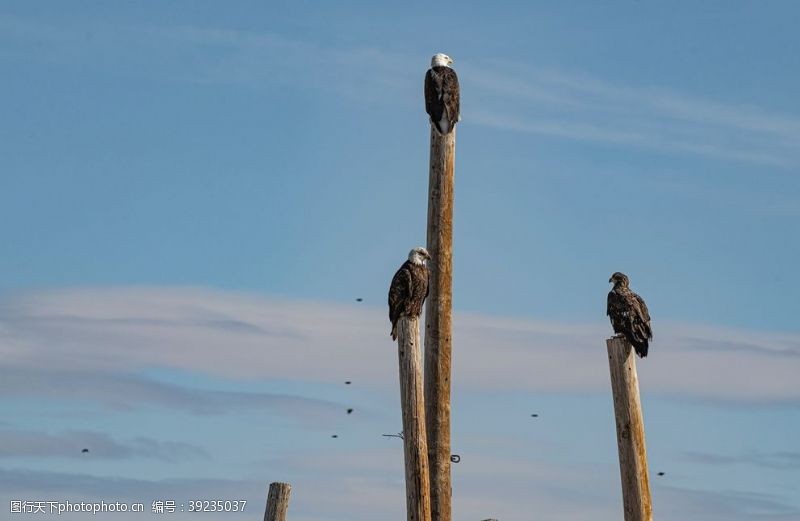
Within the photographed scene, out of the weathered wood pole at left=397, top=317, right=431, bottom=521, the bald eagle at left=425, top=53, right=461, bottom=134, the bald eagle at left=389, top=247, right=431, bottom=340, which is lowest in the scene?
the weathered wood pole at left=397, top=317, right=431, bottom=521

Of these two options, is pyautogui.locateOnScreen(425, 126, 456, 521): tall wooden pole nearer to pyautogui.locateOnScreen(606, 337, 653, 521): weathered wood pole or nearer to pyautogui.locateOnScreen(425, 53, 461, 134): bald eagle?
pyautogui.locateOnScreen(425, 53, 461, 134): bald eagle

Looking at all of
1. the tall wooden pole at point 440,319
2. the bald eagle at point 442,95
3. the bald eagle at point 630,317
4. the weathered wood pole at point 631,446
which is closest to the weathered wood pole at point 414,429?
the tall wooden pole at point 440,319

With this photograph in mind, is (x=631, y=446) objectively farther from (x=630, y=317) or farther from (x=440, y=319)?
(x=440, y=319)

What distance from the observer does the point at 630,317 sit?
48.0ft

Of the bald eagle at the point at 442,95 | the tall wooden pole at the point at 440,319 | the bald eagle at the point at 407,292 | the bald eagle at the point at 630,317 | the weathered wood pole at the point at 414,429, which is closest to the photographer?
the weathered wood pole at the point at 414,429

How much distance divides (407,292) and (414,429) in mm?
1369

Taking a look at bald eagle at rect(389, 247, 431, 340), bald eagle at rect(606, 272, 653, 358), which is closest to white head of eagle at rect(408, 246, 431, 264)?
bald eagle at rect(389, 247, 431, 340)

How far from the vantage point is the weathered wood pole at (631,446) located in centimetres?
1312

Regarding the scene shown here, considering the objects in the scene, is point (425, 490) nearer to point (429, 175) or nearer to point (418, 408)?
point (418, 408)

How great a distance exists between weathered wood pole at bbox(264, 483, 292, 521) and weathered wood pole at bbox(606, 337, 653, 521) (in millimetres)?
3958

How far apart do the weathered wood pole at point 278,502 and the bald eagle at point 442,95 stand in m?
4.38

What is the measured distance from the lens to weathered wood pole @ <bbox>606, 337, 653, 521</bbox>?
13.1m

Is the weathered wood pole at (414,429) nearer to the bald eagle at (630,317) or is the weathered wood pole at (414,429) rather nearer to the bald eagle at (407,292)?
the bald eagle at (407,292)

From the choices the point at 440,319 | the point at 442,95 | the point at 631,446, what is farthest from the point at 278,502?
the point at 442,95
